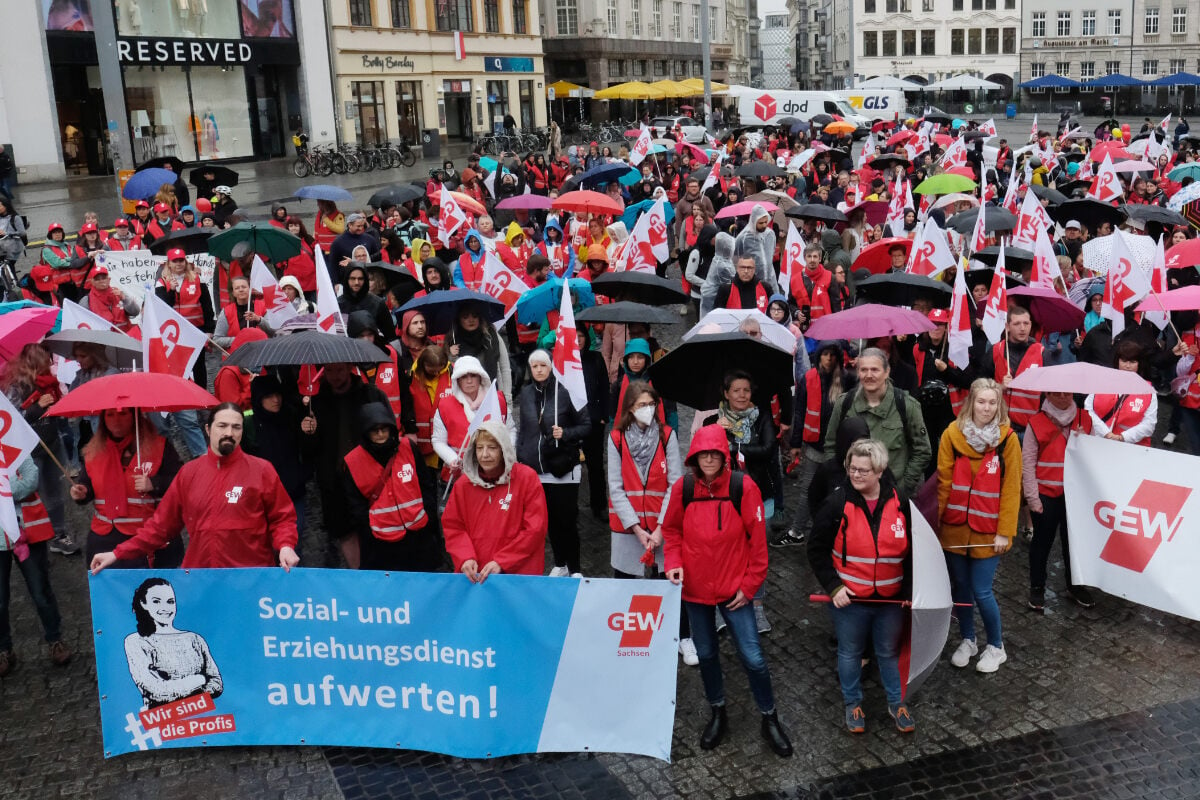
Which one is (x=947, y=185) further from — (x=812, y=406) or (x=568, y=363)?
(x=568, y=363)

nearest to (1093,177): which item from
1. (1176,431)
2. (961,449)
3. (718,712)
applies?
(1176,431)

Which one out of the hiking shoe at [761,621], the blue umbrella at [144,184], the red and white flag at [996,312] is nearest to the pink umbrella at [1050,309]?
the red and white flag at [996,312]

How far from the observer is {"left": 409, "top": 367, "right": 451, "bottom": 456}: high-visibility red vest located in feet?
25.6

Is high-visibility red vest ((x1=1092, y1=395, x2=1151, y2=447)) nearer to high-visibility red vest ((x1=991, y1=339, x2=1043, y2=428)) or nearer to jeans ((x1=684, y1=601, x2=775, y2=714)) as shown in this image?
high-visibility red vest ((x1=991, y1=339, x2=1043, y2=428))

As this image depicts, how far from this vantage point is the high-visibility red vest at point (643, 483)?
21.0ft

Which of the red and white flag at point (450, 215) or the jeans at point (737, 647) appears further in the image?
the red and white flag at point (450, 215)

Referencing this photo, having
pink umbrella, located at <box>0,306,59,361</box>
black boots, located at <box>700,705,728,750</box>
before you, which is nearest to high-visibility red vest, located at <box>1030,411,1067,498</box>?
black boots, located at <box>700,705,728,750</box>

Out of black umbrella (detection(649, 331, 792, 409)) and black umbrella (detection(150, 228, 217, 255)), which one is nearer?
black umbrella (detection(649, 331, 792, 409))

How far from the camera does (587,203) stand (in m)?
13.3

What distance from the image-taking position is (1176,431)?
1006 centimetres

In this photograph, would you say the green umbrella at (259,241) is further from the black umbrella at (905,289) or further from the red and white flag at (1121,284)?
the red and white flag at (1121,284)

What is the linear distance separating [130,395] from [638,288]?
463cm

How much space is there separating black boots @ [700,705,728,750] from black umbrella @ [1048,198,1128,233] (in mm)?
9474

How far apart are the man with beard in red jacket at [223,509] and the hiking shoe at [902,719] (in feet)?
9.99
